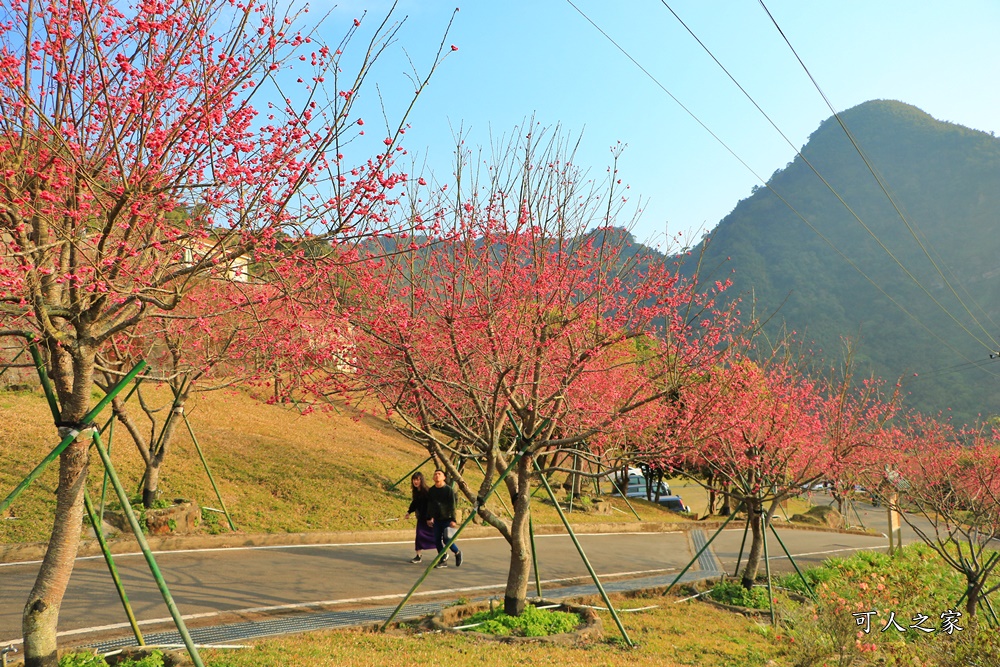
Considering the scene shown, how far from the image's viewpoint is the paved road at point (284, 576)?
350 inches

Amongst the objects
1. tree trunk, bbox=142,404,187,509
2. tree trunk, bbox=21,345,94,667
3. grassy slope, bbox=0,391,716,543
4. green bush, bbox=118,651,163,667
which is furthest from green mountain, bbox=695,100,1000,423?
tree trunk, bbox=21,345,94,667

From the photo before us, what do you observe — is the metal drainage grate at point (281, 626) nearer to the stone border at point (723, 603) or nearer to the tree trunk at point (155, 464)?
the stone border at point (723, 603)

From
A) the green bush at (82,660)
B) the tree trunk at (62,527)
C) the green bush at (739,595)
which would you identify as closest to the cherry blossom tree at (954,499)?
the green bush at (739,595)

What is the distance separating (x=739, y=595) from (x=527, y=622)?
6.17m

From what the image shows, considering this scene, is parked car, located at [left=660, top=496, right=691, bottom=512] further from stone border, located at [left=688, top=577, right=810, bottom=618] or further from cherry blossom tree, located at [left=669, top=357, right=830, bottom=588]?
stone border, located at [left=688, top=577, right=810, bottom=618]

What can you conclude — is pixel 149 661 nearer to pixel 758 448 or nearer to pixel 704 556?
pixel 758 448

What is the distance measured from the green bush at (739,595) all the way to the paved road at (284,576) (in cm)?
241

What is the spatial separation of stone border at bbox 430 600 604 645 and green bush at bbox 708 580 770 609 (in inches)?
183

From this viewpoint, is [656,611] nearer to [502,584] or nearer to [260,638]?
[502,584]

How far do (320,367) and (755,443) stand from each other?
8.70 metres

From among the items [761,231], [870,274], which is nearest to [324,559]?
[870,274]

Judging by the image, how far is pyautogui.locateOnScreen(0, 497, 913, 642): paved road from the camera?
888 cm

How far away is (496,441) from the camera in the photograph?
358 inches

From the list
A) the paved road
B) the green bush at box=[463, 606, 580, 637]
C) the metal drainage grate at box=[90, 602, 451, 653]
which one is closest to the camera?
the metal drainage grate at box=[90, 602, 451, 653]
